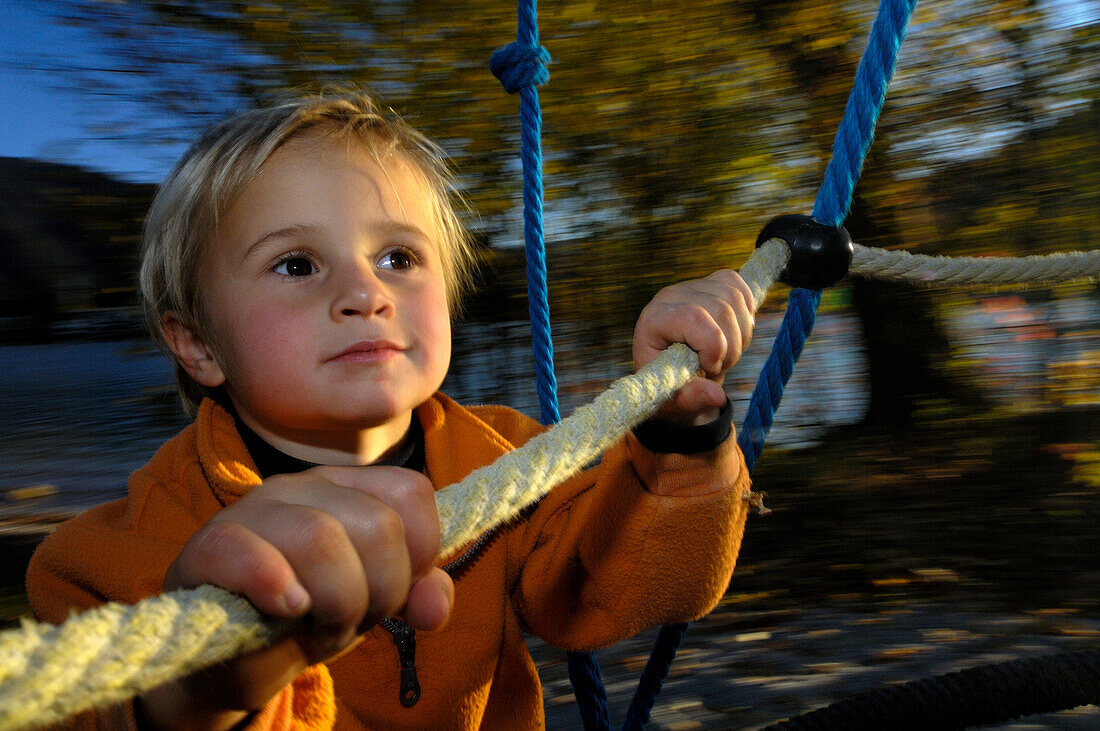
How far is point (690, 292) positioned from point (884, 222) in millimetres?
1749

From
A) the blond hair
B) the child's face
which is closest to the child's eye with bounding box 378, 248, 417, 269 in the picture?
the child's face

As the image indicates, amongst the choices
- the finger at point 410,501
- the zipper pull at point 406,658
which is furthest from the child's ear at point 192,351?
the finger at point 410,501

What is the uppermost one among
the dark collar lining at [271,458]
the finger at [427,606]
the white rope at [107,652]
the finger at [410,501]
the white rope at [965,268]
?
the white rope at [965,268]

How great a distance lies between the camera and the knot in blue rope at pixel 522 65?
846 mm

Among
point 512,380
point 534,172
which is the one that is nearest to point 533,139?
point 534,172

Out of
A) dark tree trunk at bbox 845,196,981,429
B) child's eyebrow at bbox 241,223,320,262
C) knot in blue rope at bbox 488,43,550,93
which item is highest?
dark tree trunk at bbox 845,196,981,429

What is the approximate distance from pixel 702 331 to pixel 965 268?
1.70 ft

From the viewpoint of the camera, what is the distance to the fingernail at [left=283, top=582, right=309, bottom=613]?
323mm

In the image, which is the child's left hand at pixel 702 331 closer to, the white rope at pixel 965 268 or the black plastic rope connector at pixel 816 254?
the black plastic rope connector at pixel 816 254

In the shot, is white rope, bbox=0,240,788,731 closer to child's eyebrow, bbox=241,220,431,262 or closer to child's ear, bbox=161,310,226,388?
child's eyebrow, bbox=241,220,431,262

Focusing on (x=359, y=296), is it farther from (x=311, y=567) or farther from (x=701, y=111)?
(x=701, y=111)

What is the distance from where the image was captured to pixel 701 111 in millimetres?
1941

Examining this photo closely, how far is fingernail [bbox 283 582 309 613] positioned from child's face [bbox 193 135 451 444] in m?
0.33

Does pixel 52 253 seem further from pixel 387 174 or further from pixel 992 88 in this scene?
pixel 992 88
